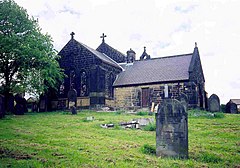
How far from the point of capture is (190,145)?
444 inches

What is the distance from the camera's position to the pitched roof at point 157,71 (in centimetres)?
3173

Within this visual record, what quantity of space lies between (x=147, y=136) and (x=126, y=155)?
4260 mm

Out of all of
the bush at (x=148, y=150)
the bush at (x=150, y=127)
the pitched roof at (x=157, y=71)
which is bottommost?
the bush at (x=148, y=150)

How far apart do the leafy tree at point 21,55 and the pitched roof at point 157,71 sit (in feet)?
31.3

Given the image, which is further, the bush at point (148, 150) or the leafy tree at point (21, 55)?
the leafy tree at point (21, 55)

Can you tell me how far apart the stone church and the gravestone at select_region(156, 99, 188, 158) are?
66.7 ft

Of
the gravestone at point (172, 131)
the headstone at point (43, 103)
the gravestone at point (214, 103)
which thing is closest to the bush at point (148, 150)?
the gravestone at point (172, 131)

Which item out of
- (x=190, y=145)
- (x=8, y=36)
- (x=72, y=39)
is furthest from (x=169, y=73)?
(x=190, y=145)

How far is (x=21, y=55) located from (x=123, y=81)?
12789 mm

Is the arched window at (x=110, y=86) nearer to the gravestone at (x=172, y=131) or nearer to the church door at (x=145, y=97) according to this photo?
the church door at (x=145, y=97)

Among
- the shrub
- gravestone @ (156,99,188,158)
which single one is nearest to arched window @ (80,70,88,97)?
gravestone @ (156,99,188,158)

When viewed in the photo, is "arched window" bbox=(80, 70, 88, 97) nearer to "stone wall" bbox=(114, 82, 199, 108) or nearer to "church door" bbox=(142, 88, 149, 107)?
"stone wall" bbox=(114, 82, 199, 108)

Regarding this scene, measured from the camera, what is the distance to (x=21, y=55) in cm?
2733

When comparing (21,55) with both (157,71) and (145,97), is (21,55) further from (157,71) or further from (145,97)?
→ (157,71)
